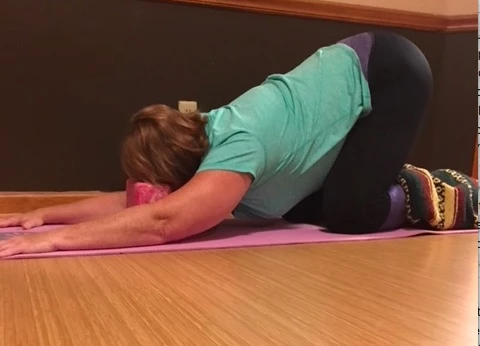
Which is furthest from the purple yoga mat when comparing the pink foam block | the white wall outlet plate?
the white wall outlet plate

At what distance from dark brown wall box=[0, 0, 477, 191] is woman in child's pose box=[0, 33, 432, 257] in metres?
0.42

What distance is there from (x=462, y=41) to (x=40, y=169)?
183cm

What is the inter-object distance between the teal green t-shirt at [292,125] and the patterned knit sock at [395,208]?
0.61 feet

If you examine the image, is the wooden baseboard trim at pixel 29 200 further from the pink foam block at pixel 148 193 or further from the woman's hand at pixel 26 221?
the pink foam block at pixel 148 193

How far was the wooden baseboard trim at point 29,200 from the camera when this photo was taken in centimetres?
196

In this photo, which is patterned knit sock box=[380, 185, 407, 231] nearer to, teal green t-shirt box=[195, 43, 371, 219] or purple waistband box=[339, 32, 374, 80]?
teal green t-shirt box=[195, 43, 371, 219]

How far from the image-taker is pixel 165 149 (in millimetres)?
1447

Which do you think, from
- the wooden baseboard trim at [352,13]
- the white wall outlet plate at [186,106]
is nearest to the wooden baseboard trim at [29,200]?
the white wall outlet plate at [186,106]

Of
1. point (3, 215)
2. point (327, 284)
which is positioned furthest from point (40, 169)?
point (327, 284)

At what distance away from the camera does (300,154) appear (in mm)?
1520

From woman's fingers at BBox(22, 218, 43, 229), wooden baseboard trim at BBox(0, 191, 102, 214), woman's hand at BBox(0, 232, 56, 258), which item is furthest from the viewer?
wooden baseboard trim at BBox(0, 191, 102, 214)

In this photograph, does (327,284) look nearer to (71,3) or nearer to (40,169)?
(40,169)

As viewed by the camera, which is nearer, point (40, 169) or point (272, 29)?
point (40, 169)

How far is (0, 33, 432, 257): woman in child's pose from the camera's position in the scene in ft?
4.42
